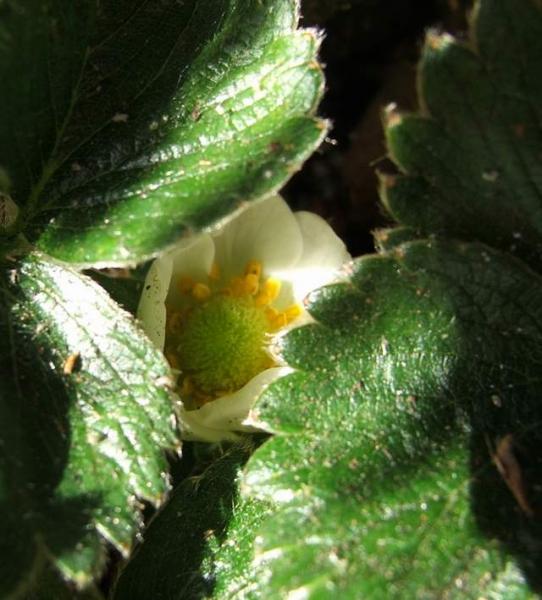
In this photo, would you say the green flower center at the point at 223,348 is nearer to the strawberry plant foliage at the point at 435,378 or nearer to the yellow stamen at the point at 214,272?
the yellow stamen at the point at 214,272

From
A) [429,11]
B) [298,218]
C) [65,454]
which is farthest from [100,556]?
[429,11]

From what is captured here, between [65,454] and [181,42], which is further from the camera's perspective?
[181,42]

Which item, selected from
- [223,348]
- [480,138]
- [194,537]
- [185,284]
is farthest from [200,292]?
[480,138]

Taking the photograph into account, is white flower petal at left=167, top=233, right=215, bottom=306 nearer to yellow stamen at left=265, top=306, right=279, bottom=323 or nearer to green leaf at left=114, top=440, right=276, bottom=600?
yellow stamen at left=265, top=306, right=279, bottom=323

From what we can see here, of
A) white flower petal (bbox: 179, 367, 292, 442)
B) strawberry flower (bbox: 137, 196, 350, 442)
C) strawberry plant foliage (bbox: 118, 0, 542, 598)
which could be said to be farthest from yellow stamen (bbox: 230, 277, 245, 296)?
strawberry plant foliage (bbox: 118, 0, 542, 598)

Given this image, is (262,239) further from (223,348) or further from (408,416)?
(408,416)

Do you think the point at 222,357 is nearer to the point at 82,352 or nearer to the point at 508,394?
the point at 82,352
